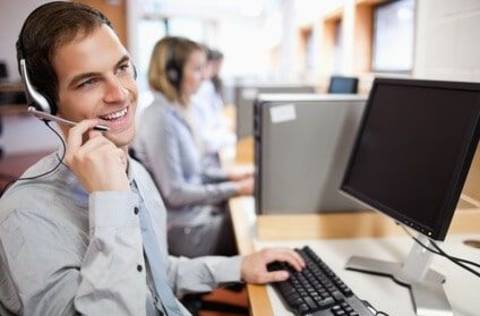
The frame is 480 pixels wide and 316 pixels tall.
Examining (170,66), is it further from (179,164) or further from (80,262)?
(80,262)

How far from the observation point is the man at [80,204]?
2.29ft

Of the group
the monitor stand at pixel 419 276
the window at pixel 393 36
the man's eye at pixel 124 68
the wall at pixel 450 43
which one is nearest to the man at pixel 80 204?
the man's eye at pixel 124 68

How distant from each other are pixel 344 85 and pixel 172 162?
2.68 ft

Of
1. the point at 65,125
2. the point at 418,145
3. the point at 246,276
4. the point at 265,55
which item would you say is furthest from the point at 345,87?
the point at 265,55

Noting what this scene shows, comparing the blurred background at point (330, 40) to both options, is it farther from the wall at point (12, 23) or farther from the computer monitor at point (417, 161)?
the computer monitor at point (417, 161)

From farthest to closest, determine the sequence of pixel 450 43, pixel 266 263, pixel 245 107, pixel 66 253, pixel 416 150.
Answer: pixel 245 107 < pixel 450 43 < pixel 266 263 < pixel 416 150 < pixel 66 253

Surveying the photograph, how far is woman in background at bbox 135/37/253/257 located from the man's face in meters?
0.88

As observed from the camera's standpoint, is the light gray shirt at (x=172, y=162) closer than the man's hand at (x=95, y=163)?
No

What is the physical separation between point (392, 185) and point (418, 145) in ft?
0.36

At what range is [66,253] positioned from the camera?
729 millimetres

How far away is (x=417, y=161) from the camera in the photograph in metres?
0.93

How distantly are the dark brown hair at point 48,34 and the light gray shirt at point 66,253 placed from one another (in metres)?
0.18

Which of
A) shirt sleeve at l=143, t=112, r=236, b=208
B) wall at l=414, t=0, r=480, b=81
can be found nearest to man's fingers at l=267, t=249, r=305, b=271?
wall at l=414, t=0, r=480, b=81

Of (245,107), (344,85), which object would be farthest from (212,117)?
(344,85)
